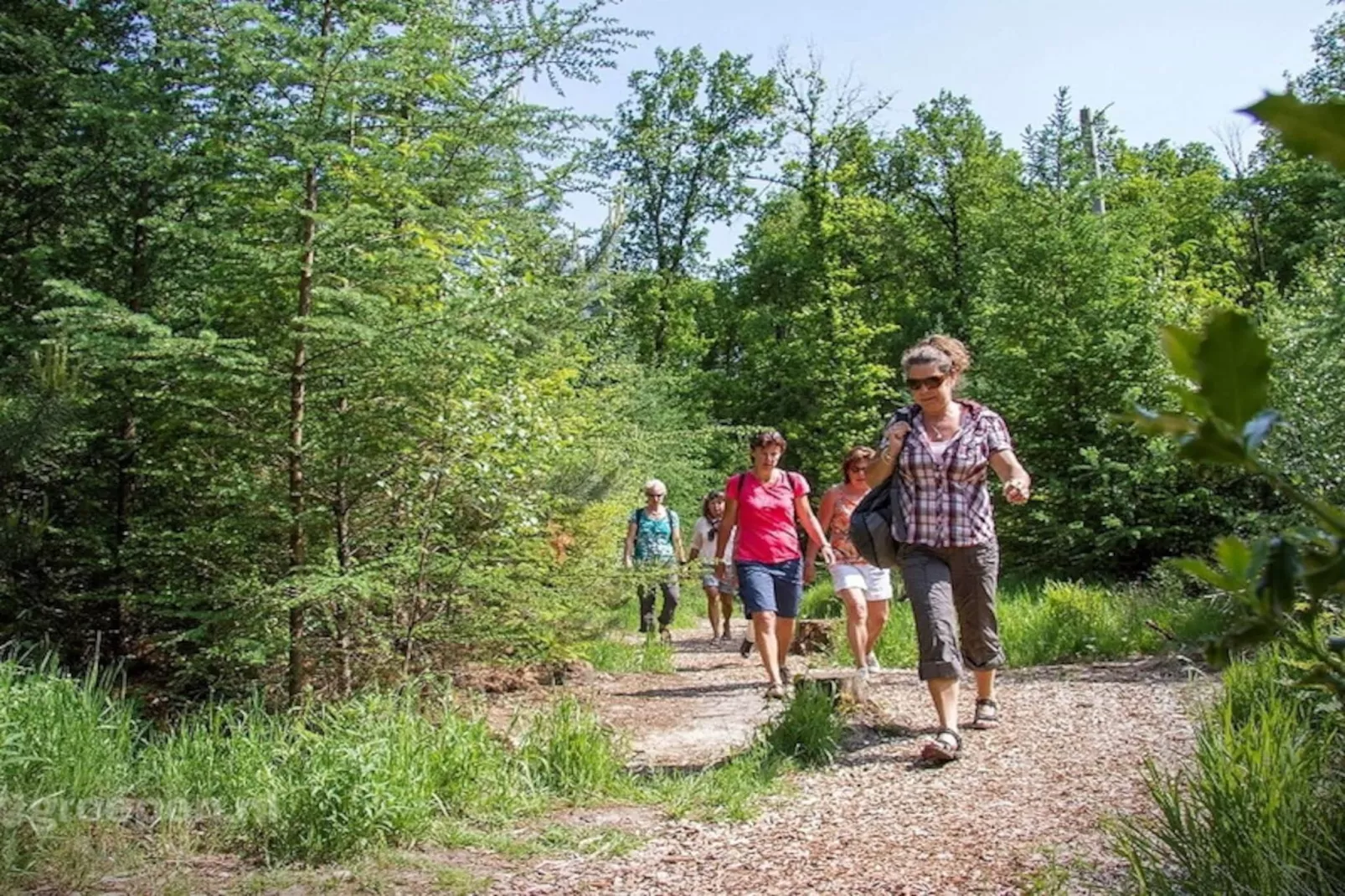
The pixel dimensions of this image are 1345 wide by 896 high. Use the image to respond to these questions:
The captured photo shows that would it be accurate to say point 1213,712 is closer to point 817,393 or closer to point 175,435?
point 175,435

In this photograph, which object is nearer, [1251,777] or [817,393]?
[1251,777]

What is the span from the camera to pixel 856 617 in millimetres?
7215

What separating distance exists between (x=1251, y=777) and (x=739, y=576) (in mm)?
4175

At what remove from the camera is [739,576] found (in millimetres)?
7023

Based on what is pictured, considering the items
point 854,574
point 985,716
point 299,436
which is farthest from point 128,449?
point 985,716

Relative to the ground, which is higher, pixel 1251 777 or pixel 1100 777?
pixel 1251 777

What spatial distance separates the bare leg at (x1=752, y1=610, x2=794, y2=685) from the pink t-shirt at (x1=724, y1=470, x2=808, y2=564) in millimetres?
365

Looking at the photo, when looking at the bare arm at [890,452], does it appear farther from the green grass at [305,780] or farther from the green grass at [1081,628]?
the green grass at [1081,628]

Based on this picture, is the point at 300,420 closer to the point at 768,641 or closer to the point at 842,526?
the point at 768,641

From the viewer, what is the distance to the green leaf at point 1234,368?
64 centimetres

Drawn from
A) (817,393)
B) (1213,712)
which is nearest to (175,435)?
(1213,712)

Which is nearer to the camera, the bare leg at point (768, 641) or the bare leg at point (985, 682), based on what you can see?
the bare leg at point (985, 682)

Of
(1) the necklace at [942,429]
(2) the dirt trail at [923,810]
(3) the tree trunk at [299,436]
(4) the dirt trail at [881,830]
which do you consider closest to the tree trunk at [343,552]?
(3) the tree trunk at [299,436]

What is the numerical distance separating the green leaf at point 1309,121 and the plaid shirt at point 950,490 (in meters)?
4.67
